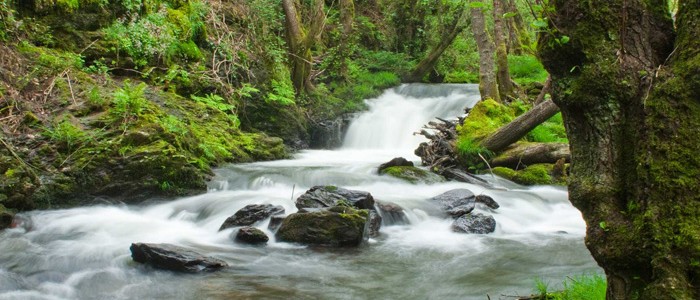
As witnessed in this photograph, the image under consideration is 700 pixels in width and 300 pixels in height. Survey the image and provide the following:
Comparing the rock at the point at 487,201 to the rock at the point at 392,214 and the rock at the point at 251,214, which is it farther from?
the rock at the point at 251,214

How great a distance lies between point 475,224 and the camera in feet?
26.2

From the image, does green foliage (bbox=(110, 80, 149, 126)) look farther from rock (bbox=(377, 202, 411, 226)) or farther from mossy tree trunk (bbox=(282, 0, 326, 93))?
mossy tree trunk (bbox=(282, 0, 326, 93))

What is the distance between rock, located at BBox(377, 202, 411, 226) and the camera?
8.23m

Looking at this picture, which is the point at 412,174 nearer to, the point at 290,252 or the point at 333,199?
the point at 333,199

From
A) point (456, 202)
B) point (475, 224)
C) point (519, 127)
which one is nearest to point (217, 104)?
point (456, 202)

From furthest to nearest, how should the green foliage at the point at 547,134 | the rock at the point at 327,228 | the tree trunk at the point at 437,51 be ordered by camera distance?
1. the tree trunk at the point at 437,51
2. the green foliage at the point at 547,134
3. the rock at the point at 327,228

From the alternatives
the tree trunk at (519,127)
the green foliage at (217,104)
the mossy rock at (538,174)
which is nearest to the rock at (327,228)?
the mossy rock at (538,174)

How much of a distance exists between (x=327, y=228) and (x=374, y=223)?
99 cm

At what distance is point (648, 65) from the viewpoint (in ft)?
8.66

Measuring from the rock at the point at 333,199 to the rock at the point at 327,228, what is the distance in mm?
605

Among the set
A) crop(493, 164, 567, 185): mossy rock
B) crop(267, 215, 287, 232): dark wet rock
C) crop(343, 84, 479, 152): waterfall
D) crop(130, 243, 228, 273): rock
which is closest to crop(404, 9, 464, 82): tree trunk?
crop(343, 84, 479, 152): waterfall

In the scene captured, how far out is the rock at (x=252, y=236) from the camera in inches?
279

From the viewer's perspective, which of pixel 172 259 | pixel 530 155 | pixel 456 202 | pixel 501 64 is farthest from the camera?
pixel 501 64

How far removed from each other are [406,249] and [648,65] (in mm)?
4824
